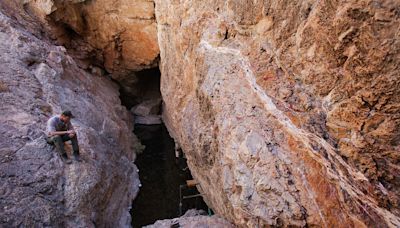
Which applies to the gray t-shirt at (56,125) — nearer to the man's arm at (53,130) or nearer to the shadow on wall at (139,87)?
the man's arm at (53,130)

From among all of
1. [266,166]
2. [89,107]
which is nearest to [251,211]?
[266,166]

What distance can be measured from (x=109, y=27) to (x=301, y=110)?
10.2 m

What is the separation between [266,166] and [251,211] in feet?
2.75

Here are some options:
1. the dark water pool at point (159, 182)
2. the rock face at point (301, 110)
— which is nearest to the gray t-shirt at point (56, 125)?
the rock face at point (301, 110)

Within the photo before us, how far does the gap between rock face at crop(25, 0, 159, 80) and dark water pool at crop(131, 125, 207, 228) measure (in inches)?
138

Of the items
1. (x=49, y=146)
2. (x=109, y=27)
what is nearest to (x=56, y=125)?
(x=49, y=146)

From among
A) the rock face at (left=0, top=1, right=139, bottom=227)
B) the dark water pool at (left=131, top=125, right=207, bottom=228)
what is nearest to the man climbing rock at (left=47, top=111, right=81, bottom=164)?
the rock face at (left=0, top=1, right=139, bottom=227)

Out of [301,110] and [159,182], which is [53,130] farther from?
→ [301,110]

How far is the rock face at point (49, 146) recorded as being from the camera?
606 cm

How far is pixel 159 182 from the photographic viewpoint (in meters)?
10.4

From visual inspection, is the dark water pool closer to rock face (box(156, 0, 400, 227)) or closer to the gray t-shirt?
rock face (box(156, 0, 400, 227))

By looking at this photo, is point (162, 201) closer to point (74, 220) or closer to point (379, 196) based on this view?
point (74, 220)

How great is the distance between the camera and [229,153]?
6109 mm

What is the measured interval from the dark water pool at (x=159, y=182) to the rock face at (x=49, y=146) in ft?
1.38
